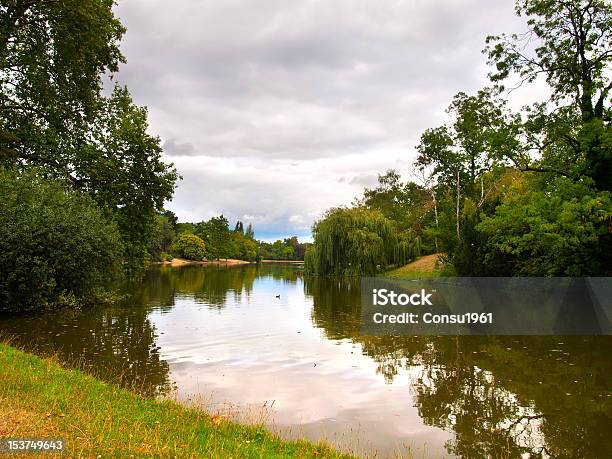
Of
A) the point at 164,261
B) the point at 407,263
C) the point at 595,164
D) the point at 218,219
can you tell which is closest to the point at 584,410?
the point at 595,164

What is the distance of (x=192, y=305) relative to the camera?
23.9 meters

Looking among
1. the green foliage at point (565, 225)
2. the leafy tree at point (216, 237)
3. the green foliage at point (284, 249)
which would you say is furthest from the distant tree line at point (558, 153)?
the green foliage at point (284, 249)

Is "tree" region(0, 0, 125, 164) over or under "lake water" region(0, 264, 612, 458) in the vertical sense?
over

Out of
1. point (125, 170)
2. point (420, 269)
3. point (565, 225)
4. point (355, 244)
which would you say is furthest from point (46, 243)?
point (420, 269)

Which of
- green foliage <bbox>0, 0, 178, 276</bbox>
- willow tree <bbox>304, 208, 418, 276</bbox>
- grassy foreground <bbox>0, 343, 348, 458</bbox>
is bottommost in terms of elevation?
grassy foreground <bbox>0, 343, 348, 458</bbox>

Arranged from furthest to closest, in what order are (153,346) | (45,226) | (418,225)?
1. (418,225)
2. (45,226)
3. (153,346)

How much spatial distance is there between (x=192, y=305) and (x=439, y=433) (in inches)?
728

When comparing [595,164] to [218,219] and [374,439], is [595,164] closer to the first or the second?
[374,439]

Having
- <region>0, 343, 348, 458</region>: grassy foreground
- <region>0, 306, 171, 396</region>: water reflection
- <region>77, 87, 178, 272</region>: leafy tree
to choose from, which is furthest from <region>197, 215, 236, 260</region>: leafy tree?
<region>0, 343, 348, 458</region>: grassy foreground

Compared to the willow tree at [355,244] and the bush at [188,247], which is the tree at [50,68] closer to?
the willow tree at [355,244]

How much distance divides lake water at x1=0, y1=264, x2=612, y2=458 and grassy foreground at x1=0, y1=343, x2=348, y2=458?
115 cm

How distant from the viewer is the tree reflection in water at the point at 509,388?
6.91 meters

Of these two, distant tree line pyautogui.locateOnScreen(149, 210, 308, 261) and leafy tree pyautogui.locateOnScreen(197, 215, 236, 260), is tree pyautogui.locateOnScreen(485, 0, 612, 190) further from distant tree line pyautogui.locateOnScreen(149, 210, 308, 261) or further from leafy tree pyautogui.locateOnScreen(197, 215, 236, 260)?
leafy tree pyautogui.locateOnScreen(197, 215, 236, 260)

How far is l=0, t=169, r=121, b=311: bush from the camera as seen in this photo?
16944 millimetres
